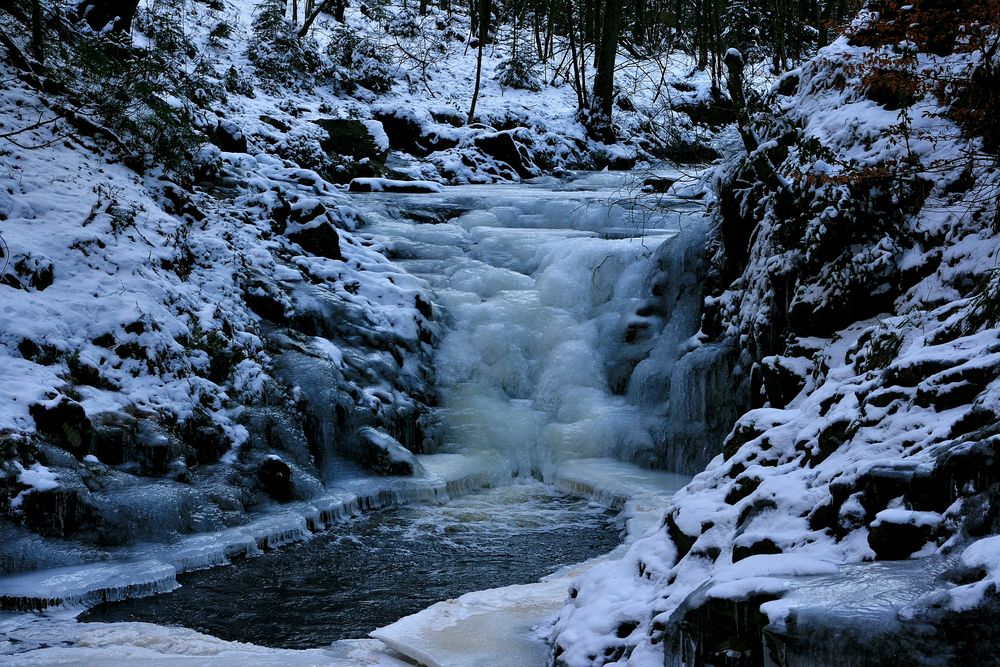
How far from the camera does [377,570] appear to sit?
625 centimetres

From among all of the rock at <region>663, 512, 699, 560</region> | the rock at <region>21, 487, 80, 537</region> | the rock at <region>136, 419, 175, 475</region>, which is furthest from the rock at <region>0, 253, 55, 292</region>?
the rock at <region>663, 512, 699, 560</region>

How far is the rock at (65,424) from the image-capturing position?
6.32 meters

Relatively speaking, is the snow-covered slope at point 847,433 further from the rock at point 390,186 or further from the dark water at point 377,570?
the rock at point 390,186

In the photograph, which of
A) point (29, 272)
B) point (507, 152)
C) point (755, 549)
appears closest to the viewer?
point (755, 549)

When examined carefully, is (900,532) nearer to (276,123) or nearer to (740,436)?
(740,436)

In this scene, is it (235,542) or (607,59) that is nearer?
(235,542)

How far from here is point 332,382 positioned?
8766 mm

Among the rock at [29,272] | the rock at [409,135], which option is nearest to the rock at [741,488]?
the rock at [29,272]

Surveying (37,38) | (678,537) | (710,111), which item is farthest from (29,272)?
(710,111)

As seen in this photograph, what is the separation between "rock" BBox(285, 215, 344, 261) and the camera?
10.9 m

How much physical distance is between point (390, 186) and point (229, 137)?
141 inches

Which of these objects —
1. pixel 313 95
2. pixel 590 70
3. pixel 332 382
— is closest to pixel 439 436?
pixel 332 382

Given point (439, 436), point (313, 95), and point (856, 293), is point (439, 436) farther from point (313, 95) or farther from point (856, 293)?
point (313, 95)

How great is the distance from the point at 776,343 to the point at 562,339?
3914mm
